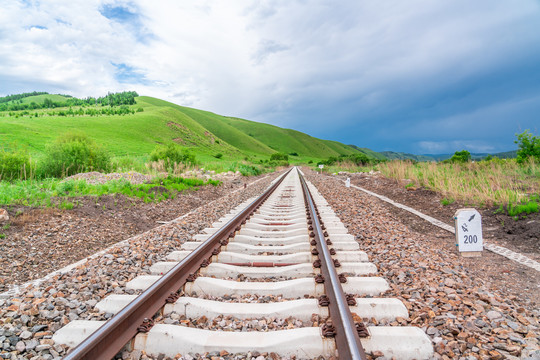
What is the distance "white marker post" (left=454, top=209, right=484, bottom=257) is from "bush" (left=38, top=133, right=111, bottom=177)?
1506 cm

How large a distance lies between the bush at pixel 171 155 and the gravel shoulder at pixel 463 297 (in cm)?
1778

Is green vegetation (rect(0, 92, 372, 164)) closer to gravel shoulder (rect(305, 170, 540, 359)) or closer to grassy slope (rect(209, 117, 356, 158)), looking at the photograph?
grassy slope (rect(209, 117, 356, 158))

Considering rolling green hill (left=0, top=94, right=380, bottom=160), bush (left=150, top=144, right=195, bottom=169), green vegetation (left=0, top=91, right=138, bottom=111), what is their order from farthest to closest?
green vegetation (left=0, top=91, right=138, bottom=111) < rolling green hill (left=0, top=94, right=380, bottom=160) < bush (left=150, top=144, right=195, bottom=169)

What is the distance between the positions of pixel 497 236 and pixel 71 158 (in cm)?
1703

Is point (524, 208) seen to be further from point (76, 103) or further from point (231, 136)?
point (76, 103)

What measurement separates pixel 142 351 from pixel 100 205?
6775 millimetres

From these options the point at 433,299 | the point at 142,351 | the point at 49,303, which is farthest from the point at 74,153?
the point at 433,299

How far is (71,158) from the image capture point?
585 inches

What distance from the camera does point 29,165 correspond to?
43.1ft

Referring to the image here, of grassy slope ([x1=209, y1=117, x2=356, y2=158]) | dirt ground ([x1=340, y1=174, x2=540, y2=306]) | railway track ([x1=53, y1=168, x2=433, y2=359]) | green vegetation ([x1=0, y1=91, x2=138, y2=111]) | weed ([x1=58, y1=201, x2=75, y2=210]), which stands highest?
green vegetation ([x1=0, y1=91, x2=138, y2=111])

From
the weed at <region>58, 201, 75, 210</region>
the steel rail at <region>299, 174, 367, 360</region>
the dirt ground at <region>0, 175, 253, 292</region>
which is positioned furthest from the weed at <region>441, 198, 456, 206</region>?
the weed at <region>58, 201, 75, 210</region>

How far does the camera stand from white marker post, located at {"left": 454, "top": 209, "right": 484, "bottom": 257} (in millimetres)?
4309

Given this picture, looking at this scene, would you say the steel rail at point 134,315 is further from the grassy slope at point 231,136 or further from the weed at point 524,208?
the grassy slope at point 231,136

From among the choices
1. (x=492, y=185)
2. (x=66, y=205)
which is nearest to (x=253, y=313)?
(x=66, y=205)
